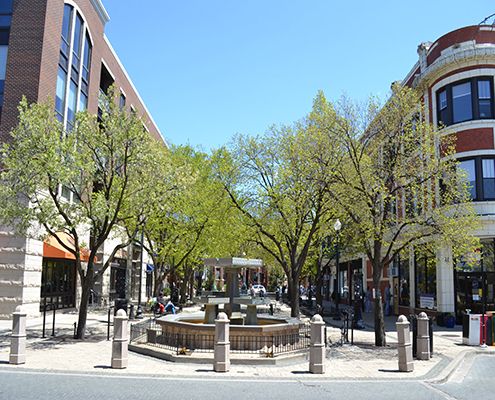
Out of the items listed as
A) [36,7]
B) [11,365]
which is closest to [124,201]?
[11,365]

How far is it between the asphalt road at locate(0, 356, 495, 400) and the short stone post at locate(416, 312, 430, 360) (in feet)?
7.83

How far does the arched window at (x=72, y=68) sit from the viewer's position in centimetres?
2686

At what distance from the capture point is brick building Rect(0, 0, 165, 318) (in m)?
22.7

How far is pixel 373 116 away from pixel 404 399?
1032cm

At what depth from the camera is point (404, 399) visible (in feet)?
31.4

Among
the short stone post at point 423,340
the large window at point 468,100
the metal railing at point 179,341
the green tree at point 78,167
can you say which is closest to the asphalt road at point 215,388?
the short stone post at point 423,340

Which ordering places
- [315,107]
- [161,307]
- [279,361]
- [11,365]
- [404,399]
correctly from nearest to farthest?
[404,399] → [11,365] → [279,361] → [315,107] → [161,307]

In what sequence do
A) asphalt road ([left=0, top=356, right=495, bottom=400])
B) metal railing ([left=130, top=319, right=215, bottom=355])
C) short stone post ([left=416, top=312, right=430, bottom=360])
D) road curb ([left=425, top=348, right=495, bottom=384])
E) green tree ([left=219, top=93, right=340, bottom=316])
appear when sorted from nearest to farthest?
asphalt road ([left=0, top=356, right=495, bottom=400]) < road curb ([left=425, top=348, right=495, bottom=384]) < metal railing ([left=130, top=319, right=215, bottom=355]) < short stone post ([left=416, top=312, right=430, bottom=360]) < green tree ([left=219, top=93, right=340, bottom=316])

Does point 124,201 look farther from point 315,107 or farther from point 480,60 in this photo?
point 480,60

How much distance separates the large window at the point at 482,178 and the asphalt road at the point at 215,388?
13.9 m

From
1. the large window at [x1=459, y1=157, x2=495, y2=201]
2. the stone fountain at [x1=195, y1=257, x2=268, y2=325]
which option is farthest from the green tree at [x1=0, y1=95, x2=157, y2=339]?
the large window at [x1=459, y1=157, x2=495, y2=201]

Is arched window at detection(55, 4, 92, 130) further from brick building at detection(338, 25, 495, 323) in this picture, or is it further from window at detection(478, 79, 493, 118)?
window at detection(478, 79, 493, 118)

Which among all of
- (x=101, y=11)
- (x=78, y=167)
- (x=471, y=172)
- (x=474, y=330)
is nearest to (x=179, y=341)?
(x=78, y=167)

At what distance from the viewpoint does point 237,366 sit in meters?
12.7
